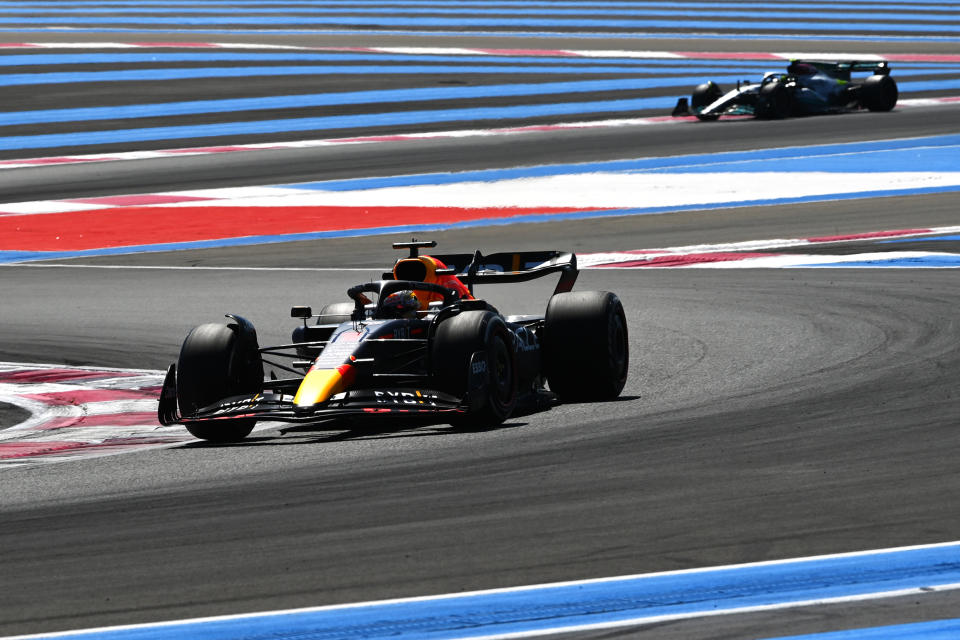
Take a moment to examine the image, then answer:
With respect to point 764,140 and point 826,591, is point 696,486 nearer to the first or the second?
point 826,591

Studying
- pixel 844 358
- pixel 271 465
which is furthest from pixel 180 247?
pixel 271 465

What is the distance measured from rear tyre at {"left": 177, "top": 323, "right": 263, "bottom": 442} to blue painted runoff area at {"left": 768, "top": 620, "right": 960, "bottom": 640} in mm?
4661

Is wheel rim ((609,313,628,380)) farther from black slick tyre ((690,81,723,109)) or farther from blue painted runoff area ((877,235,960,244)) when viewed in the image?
black slick tyre ((690,81,723,109))

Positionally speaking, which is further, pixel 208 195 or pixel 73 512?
pixel 208 195

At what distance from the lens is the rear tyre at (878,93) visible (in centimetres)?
3003

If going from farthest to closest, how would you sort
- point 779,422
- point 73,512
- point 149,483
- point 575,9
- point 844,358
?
point 575,9 < point 844,358 < point 779,422 < point 149,483 < point 73,512

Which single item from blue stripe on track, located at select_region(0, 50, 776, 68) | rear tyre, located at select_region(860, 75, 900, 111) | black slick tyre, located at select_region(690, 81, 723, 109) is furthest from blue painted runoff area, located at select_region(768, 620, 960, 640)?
blue stripe on track, located at select_region(0, 50, 776, 68)

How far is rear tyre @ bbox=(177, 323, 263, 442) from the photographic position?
9.17 metres

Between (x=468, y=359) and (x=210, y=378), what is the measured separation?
142 centimetres

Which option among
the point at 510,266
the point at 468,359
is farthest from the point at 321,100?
the point at 468,359

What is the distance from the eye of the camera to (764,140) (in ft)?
87.6

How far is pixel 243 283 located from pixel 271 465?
7834 mm

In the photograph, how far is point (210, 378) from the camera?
9195 mm

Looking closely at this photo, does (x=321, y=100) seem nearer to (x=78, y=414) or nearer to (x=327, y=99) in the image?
(x=327, y=99)
